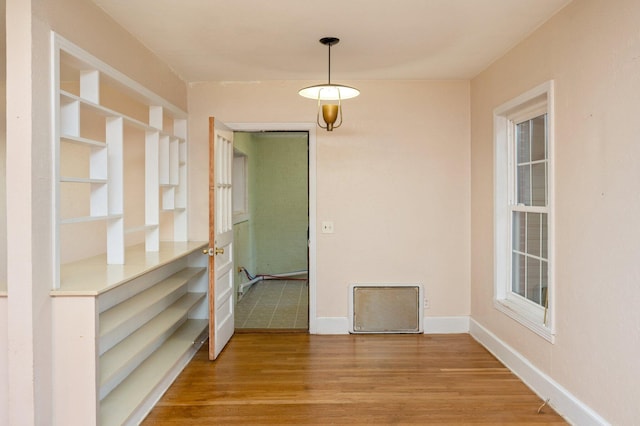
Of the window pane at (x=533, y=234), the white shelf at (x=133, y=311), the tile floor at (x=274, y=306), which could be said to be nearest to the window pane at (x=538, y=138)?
the window pane at (x=533, y=234)

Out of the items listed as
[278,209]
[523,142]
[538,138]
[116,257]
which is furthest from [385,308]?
[278,209]

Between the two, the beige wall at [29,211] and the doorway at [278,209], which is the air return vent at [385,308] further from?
the beige wall at [29,211]

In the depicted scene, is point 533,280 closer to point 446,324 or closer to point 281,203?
point 446,324

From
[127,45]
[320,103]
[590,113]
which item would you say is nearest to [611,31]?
[590,113]

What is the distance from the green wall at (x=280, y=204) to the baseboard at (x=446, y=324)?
339 centimetres

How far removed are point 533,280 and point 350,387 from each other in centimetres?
156

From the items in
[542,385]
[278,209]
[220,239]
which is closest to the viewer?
[542,385]

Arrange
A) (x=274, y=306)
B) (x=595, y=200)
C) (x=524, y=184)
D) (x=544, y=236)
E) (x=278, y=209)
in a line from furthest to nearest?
(x=278, y=209) → (x=274, y=306) → (x=524, y=184) → (x=544, y=236) → (x=595, y=200)

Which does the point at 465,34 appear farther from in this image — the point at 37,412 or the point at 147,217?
the point at 37,412

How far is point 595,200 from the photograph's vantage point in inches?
94.6

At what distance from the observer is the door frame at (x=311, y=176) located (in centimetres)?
432

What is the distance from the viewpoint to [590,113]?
2436mm

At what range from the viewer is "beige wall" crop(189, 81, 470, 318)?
4320 millimetres

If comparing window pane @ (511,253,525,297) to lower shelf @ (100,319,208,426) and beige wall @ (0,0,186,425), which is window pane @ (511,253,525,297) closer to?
lower shelf @ (100,319,208,426)
